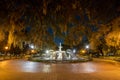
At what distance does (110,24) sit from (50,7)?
510 cm

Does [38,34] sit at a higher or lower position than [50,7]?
lower

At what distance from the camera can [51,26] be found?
15.2 m

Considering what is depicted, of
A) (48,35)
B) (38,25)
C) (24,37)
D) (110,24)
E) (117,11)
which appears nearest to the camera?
(117,11)

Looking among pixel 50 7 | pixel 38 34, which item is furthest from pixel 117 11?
pixel 38 34

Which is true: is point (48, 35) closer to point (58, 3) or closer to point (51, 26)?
point (51, 26)

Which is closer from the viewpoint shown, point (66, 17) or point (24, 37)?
point (66, 17)

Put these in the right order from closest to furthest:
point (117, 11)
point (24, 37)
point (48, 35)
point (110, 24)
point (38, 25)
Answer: point (117, 11) < point (38, 25) < point (110, 24) < point (24, 37) < point (48, 35)

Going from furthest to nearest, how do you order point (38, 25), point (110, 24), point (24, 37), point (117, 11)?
point (24, 37), point (110, 24), point (38, 25), point (117, 11)

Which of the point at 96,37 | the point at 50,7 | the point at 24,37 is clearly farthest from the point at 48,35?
the point at 50,7

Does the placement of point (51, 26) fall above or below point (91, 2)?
below

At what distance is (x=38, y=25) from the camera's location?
14.6m

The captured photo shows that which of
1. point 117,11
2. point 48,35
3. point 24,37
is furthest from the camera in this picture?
point 48,35

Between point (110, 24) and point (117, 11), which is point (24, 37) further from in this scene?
point (117, 11)

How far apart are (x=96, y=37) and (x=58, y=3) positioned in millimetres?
6666
